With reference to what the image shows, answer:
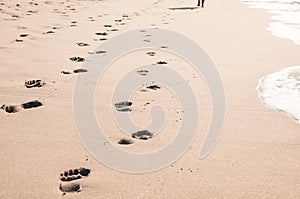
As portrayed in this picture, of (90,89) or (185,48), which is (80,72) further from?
(185,48)

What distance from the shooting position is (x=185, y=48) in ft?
17.1

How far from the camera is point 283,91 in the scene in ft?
12.1

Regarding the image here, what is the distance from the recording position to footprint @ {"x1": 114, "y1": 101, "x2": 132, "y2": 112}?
3070 millimetres

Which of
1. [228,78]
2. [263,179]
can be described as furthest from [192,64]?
[263,179]

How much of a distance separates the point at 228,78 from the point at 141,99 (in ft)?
3.77

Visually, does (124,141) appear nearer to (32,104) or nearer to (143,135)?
(143,135)

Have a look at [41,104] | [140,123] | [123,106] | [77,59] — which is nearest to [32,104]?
[41,104]

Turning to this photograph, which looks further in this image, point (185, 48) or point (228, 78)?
point (185, 48)

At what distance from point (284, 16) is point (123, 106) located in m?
7.40

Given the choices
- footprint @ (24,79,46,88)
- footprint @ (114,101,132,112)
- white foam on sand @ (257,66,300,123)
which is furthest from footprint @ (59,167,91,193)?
white foam on sand @ (257,66,300,123)

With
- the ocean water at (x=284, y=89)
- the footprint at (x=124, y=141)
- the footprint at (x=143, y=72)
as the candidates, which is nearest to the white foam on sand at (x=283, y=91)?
the ocean water at (x=284, y=89)

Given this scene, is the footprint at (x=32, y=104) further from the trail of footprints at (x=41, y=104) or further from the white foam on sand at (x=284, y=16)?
the white foam on sand at (x=284, y=16)

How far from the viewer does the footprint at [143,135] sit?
2631mm

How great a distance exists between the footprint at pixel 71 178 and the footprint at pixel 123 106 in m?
0.95
